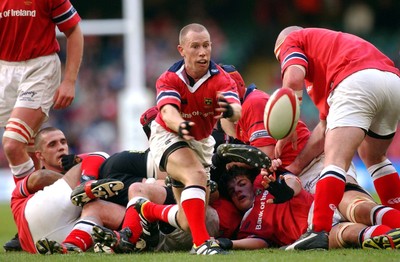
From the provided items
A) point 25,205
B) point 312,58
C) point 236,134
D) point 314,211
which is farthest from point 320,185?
point 25,205

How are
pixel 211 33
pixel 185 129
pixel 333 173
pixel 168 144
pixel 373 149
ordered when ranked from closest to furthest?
1. pixel 185 129
2. pixel 333 173
3. pixel 168 144
4. pixel 373 149
5. pixel 211 33

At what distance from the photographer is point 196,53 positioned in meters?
6.53

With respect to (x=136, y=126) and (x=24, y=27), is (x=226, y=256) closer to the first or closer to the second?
(x=24, y=27)

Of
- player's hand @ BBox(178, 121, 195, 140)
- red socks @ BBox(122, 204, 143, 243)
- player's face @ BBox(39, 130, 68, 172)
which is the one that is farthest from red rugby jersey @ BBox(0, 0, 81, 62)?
player's hand @ BBox(178, 121, 195, 140)

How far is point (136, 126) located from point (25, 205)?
8223mm

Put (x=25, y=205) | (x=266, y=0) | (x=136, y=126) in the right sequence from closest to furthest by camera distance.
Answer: (x=25, y=205), (x=136, y=126), (x=266, y=0)

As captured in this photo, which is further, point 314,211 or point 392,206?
point 392,206

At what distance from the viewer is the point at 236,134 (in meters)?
7.77

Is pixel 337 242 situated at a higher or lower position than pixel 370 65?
lower

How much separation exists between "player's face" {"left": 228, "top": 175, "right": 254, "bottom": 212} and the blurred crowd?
36.4 ft

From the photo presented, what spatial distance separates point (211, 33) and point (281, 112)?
45.4 ft

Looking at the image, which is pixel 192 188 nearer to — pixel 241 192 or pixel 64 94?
pixel 241 192

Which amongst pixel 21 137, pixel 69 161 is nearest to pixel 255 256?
pixel 69 161

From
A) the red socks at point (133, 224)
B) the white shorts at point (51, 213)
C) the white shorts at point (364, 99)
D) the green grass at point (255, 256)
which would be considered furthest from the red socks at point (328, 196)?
the white shorts at point (51, 213)
